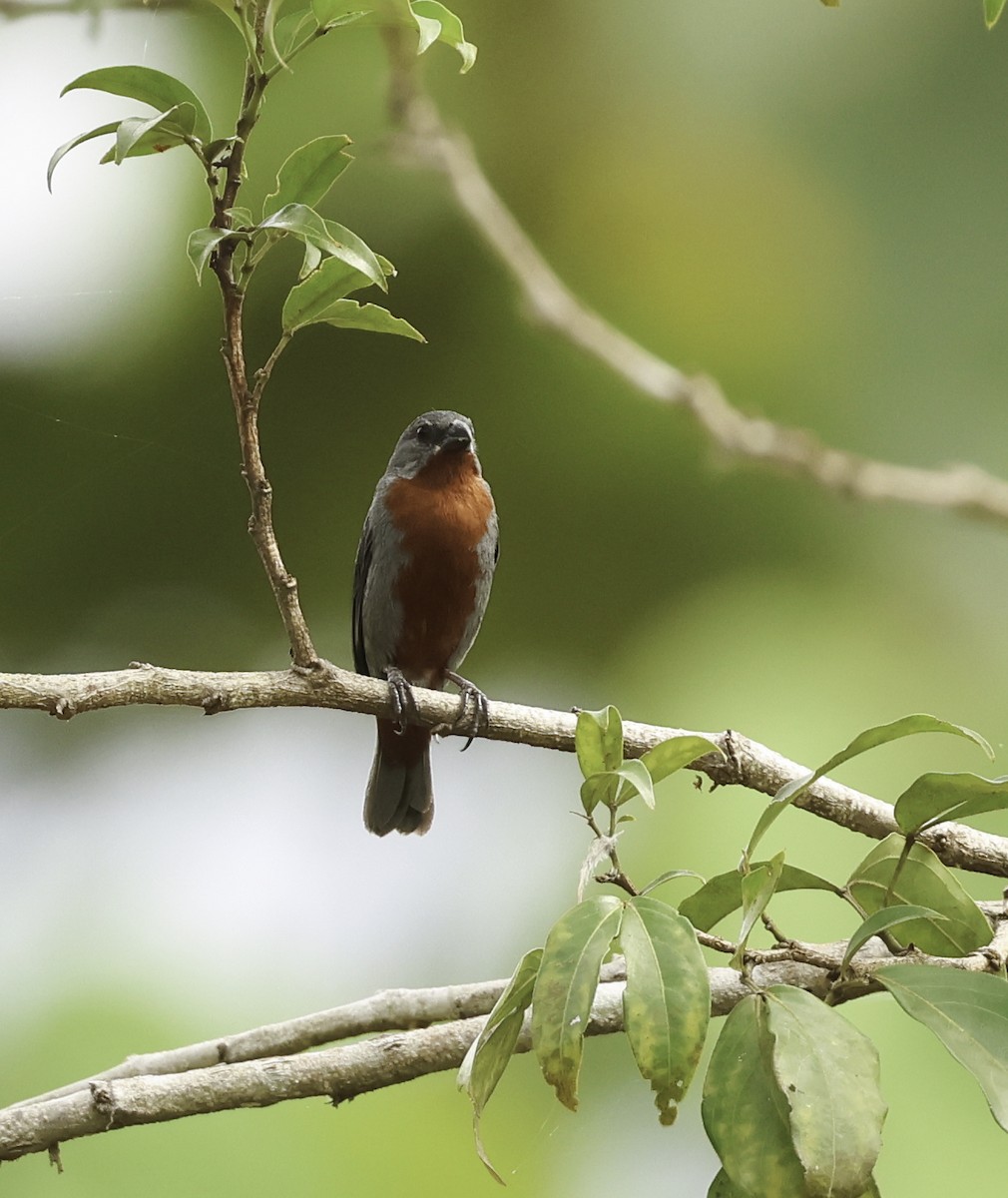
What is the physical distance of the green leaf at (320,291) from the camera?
3.78 ft

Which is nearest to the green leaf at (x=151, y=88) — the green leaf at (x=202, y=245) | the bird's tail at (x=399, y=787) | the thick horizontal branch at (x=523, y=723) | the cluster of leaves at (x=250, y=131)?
the cluster of leaves at (x=250, y=131)

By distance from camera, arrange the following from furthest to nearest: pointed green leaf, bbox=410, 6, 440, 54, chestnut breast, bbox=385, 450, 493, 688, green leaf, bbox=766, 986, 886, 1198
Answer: chestnut breast, bbox=385, 450, 493, 688
pointed green leaf, bbox=410, 6, 440, 54
green leaf, bbox=766, 986, 886, 1198

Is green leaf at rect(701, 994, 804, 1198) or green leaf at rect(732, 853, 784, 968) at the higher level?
green leaf at rect(732, 853, 784, 968)

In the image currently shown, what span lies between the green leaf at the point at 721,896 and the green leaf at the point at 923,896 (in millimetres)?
74

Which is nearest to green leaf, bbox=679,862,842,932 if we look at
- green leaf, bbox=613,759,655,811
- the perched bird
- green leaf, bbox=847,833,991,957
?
green leaf, bbox=847,833,991,957

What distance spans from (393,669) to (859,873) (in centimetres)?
150

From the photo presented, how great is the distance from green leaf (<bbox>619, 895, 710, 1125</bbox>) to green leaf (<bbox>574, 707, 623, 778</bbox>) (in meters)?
0.22

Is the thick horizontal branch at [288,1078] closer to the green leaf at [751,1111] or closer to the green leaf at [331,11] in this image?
the green leaf at [751,1111]

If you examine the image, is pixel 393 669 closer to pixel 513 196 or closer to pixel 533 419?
pixel 533 419

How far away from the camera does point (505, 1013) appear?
0.99m

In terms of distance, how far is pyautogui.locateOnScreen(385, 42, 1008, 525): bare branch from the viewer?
119 inches

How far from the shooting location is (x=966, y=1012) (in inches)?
36.4

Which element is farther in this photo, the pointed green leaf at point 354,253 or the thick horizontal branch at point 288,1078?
the thick horizontal branch at point 288,1078

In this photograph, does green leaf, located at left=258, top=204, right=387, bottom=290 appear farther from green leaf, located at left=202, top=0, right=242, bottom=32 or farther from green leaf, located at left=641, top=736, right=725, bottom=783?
green leaf, located at left=641, top=736, right=725, bottom=783
